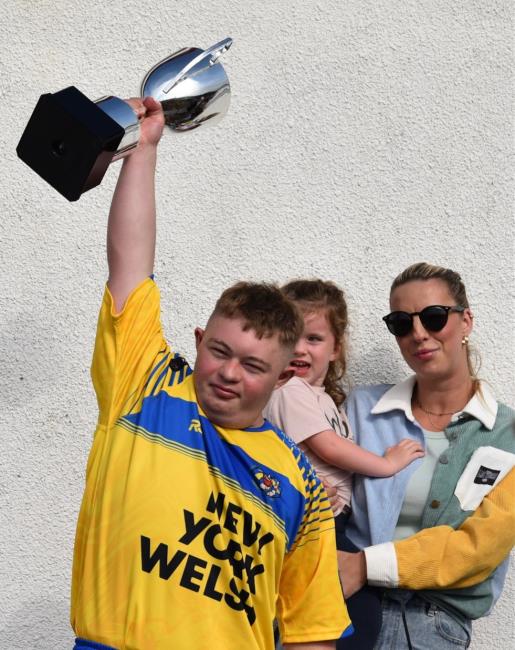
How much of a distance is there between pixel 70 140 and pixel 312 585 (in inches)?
45.8

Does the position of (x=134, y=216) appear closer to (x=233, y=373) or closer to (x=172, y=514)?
(x=233, y=373)

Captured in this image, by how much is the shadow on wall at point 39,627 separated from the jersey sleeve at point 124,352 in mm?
1450

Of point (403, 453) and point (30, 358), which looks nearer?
point (403, 453)

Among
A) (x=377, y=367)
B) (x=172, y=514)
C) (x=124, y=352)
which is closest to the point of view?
(x=172, y=514)

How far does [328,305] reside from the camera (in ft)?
10.1

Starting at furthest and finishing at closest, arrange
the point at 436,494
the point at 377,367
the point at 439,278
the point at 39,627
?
the point at 377,367 < the point at 39,627 < the point at 439,278 < the point at 436,494

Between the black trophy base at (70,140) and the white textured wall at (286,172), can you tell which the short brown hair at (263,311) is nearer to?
the black trophy base at (70,140)

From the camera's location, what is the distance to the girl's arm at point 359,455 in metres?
2.85

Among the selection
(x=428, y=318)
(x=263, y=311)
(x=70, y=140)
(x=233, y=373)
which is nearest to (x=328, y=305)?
(x=428, y=318)

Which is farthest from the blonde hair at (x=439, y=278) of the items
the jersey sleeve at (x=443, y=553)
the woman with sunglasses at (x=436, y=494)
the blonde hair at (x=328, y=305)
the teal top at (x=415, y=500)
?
the jersey sleeve at (x=443, y=553)

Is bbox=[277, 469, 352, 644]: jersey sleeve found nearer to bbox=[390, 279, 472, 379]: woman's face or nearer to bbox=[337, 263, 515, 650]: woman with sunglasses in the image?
bbox=[337, 263, 515, 650]: woman with sunglasses

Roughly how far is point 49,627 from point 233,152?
177 centimetres

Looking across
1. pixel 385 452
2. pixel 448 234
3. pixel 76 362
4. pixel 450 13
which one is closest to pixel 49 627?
pixel 76 362

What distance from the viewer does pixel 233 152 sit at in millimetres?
3680
